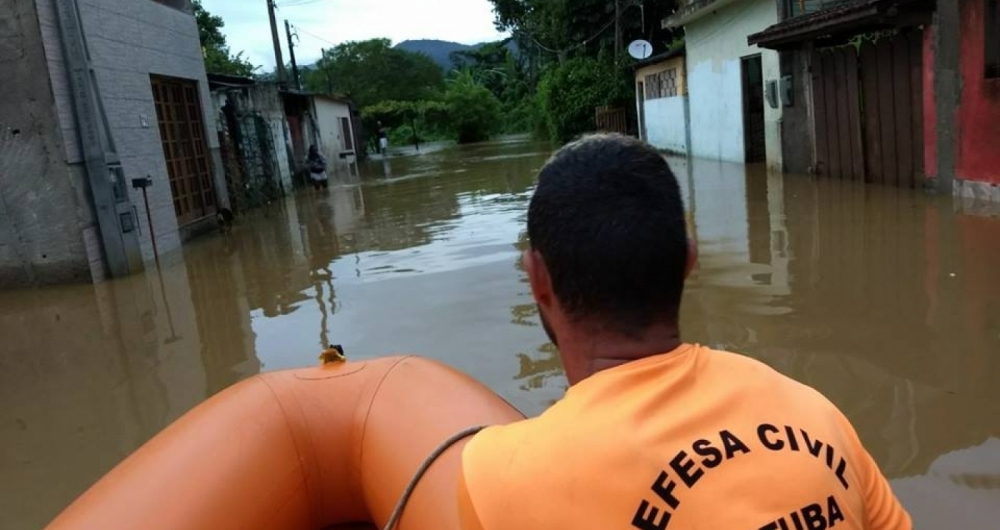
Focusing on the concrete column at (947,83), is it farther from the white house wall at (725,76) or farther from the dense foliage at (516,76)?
the dense foliage at (516,76)

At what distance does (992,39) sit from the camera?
7.26 m

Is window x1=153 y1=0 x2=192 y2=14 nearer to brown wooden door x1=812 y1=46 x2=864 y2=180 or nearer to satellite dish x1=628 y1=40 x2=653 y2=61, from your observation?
brown wooden door x1=812 y1=46 x2=864 y2=180

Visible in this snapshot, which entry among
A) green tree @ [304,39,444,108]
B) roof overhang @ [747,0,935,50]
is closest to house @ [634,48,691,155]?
roof overhang @ [747,0,935,50]

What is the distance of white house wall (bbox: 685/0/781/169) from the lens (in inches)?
510

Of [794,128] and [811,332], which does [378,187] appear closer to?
[794,128]

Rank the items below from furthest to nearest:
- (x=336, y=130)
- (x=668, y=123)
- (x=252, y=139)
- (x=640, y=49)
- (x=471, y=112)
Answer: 1. (x=471, y=112)
2. (x=336, y=130)
3. (x=668, y=123)
4. (x=640, y=49)
5. (x=252, y=139)

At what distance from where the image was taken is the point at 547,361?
15.2 ft

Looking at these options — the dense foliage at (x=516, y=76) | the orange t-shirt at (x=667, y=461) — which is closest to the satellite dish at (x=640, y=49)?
the dense foliage at (x=516, y=76)

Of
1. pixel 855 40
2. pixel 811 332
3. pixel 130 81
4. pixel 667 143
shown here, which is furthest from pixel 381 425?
pixel 667 143

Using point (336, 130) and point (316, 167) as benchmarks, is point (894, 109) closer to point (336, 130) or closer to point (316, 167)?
point (316, 167)

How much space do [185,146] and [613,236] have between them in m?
11.9

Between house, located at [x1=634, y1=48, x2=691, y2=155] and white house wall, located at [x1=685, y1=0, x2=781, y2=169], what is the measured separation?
1.66ft

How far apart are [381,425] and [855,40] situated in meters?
9.86

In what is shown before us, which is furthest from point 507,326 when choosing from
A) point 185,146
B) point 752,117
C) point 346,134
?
point 346,134
